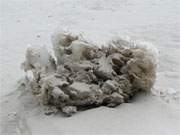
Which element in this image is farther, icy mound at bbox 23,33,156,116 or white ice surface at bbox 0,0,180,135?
icy mound at bbox 23,33,156,116

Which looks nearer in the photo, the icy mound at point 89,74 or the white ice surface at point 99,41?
the white ice surface at point 99,41

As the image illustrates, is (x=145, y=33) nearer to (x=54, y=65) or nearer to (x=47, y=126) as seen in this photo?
(x=54, y=65)

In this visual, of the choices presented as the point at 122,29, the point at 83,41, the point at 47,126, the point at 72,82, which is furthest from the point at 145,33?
the point at 47,126

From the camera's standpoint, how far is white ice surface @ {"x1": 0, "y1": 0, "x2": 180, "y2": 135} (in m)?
2.73

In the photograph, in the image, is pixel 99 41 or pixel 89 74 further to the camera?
pixel 99 41

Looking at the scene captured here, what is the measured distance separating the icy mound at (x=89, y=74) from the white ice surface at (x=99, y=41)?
10cm

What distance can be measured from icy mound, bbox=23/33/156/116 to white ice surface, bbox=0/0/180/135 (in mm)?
99

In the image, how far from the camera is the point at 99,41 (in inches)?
194

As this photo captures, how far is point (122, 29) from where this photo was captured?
5.65m

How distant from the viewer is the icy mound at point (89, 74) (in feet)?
9.61

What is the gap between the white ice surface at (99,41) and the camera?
2.73 meters

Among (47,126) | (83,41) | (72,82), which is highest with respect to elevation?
(83,41)

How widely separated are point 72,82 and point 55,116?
31 centimetres

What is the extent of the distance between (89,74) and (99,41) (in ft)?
6.17
